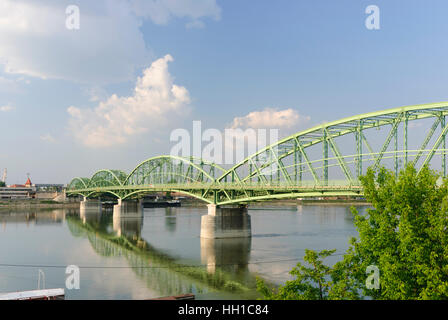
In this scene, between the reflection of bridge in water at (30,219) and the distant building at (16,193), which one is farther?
the distant building at (16,193)

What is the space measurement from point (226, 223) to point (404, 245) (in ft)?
145

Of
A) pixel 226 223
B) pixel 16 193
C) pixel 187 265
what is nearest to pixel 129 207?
pixel 226 223

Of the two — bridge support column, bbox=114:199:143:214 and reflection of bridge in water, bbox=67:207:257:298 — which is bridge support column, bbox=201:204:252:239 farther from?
bridge support column, bbox=114:199:143:214

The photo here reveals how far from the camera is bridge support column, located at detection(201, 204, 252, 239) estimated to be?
56.2 metres

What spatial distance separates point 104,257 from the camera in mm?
45406

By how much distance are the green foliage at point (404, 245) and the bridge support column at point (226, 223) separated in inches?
1584

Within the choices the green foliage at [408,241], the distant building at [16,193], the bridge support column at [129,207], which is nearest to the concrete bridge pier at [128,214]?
the bridge support column at [129,207]

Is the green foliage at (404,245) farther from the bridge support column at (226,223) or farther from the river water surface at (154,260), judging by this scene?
the bridge support column at (226,223)

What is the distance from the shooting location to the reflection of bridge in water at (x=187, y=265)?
30.6 meters

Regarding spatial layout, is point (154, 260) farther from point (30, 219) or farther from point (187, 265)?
point (30, 219)

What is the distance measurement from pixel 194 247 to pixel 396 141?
1127 inches

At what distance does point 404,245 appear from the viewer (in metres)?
13.9

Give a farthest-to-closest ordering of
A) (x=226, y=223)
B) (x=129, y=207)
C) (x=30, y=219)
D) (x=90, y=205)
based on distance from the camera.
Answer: (x=90, y=205) → (x=129, y=207) → (x=30, y=219) → (x=226, y=223)
